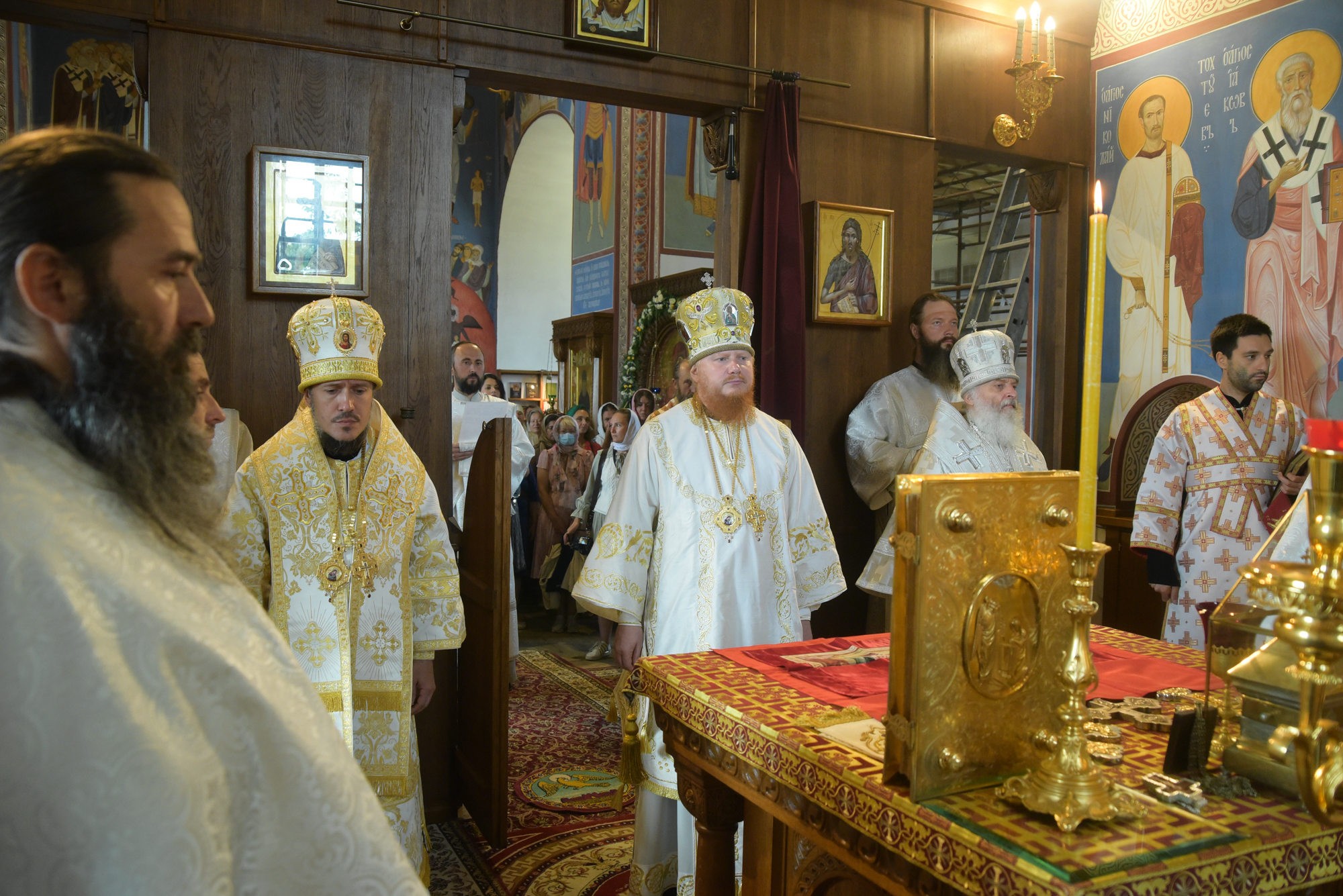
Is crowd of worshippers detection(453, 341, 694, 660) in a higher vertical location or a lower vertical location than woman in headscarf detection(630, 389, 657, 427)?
lower

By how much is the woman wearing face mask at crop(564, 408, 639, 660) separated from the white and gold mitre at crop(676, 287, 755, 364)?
277 centimetres

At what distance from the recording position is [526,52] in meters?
4.05

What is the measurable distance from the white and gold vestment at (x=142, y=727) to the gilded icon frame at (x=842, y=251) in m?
3.99

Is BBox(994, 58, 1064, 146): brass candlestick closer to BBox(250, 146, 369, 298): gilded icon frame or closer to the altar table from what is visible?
BBox(250, 146, 369, 298): gilded icon frame

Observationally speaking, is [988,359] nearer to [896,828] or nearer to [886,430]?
[886,430]

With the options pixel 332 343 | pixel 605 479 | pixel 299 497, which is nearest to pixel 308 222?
pixel 332 343

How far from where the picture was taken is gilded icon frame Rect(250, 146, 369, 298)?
11.7ft

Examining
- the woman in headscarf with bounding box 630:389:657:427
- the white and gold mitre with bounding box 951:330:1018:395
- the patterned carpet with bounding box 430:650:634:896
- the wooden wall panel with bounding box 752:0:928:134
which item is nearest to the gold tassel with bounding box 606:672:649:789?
the patterned carpet with bounding box 430:650:634:896

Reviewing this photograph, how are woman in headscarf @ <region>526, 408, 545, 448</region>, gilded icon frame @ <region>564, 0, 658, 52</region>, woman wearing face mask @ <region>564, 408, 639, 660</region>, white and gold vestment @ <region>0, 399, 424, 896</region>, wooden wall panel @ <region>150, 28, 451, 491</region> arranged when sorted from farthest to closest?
woman in headscarf @ <region>526, 408, 545, 448</region>
woman wearing face mask @ <region>564, 408, 639, 660</region>
gilded icon frame @ <region>564, 0, 658, 52</region>
wooden wall panel @ <region>150, 28, 451, 491</region>
white and gold vestment @ <region>0, 399, 424, 896</region>

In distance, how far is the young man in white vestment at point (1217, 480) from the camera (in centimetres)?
412

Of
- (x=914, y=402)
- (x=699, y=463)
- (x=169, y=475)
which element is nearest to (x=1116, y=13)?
(x=914, y=402)

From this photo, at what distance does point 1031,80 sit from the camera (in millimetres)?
4641

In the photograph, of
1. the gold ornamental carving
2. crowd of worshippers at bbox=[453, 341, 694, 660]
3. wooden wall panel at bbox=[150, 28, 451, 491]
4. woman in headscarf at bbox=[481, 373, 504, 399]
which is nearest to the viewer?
the gold ornamental carving

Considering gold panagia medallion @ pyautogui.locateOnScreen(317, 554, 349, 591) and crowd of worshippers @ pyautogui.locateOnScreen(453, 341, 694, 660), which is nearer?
gold panagia medallion @ pyautogui.locateOnScreen(317, 554, 349, 591)
